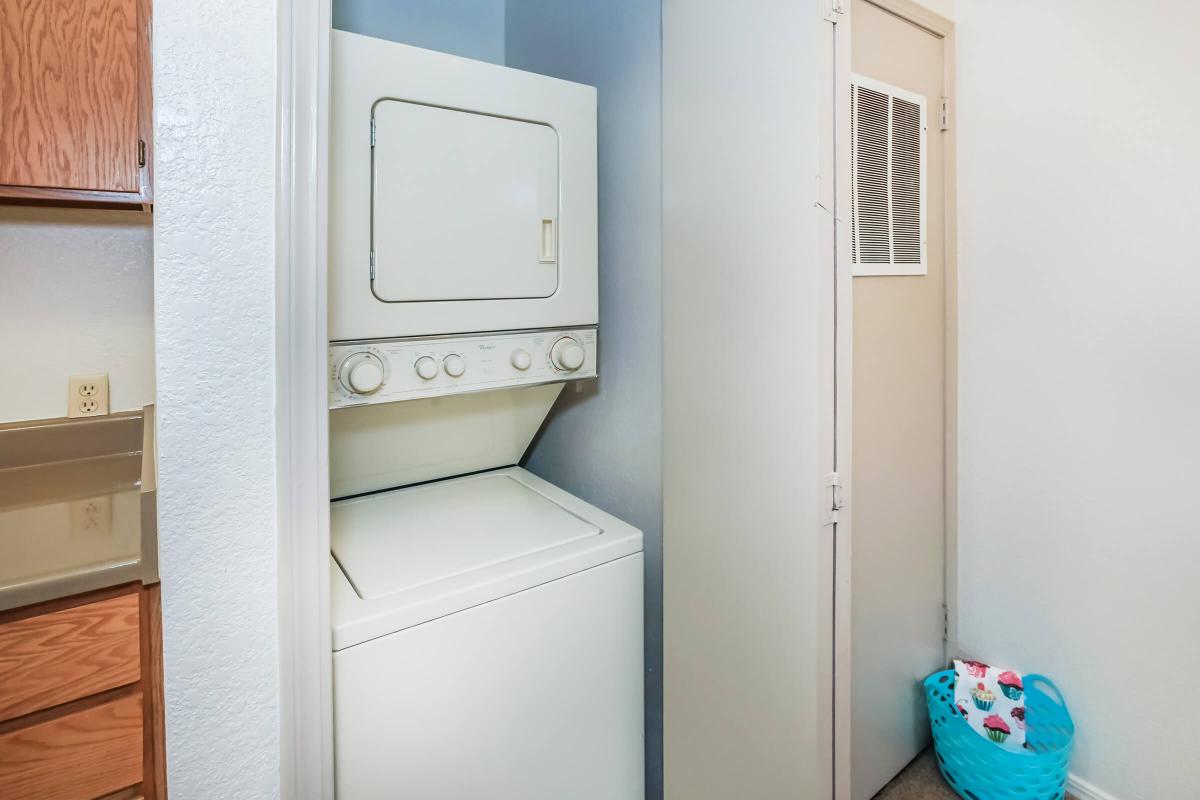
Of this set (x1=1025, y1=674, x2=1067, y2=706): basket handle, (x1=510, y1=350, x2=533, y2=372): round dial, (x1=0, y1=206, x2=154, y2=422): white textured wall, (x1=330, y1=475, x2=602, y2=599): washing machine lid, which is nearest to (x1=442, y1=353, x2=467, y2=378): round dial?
(x1=510, y1=350, x2=533, y2=372): round dial

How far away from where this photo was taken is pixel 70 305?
1.78 m

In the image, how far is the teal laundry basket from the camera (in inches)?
66.2

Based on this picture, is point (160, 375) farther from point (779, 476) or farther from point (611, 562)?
point (779, 476)

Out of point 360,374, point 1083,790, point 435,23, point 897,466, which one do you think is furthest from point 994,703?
point 435,23

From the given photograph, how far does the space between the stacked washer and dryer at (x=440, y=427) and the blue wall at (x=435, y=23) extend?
67 centimetres

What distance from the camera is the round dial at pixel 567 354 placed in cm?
164

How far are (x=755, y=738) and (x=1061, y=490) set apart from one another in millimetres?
1178

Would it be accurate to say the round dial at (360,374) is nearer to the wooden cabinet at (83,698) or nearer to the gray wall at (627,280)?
the wooden cabinet at (83,698)

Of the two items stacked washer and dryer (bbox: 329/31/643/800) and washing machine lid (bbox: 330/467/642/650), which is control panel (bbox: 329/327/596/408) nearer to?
stacked washer and dryer (bbox: 329/31/643/800)

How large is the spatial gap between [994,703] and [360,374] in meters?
2.03

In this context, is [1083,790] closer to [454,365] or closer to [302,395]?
[454,365]

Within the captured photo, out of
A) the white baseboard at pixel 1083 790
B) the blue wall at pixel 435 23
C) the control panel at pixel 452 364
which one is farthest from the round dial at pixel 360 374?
the white baseboard at pixel 1083 790

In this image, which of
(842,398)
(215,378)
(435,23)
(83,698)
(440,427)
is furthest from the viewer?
(435,23)

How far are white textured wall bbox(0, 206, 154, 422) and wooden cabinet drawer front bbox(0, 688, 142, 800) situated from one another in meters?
1.06
